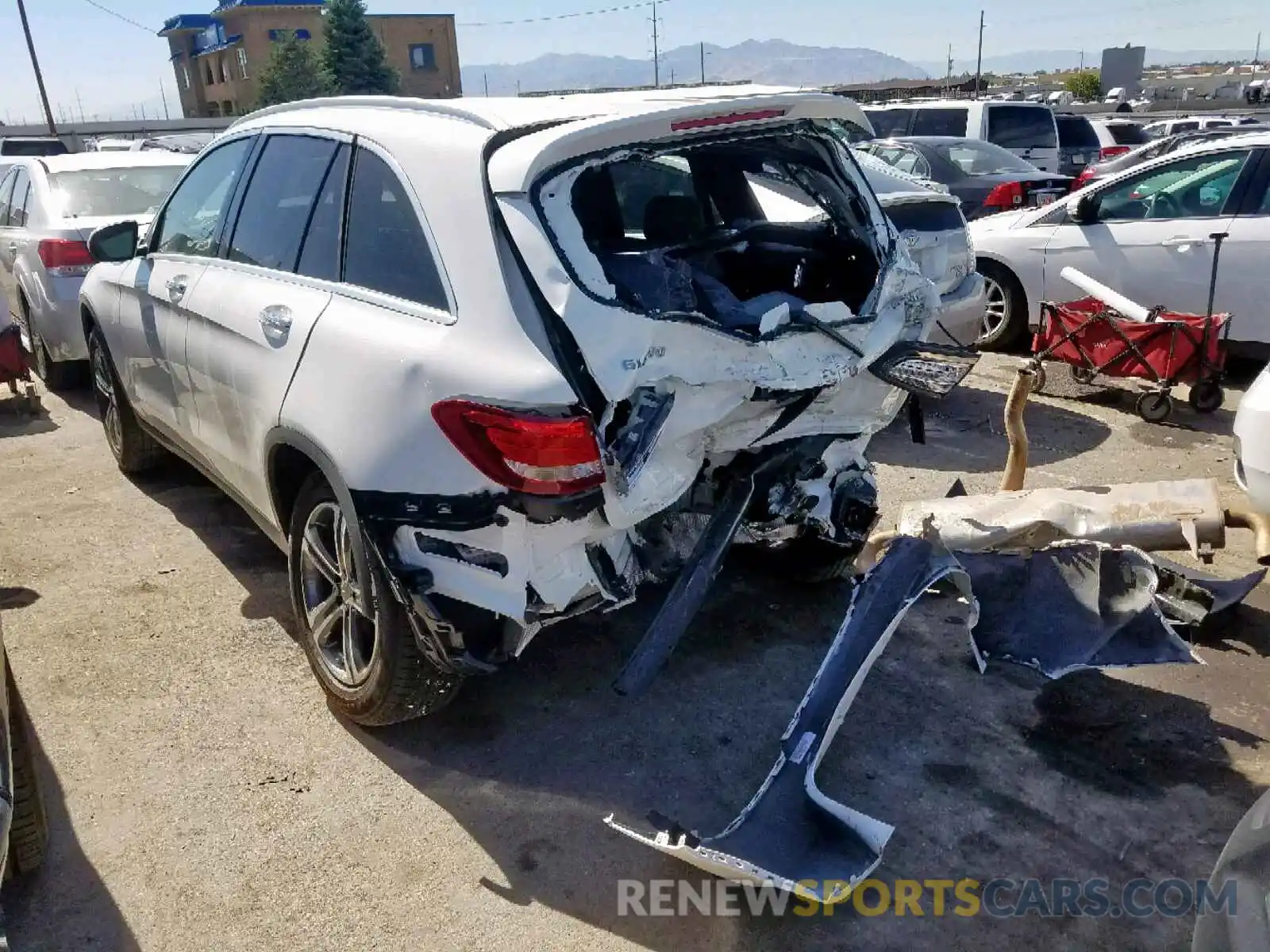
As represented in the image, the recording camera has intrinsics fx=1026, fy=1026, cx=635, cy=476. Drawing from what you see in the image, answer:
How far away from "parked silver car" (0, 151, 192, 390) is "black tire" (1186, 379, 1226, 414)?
6.76 metres

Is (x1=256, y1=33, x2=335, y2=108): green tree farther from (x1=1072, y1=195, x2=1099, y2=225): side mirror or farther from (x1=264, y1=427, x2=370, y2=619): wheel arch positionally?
(x1=264, y1=427, x2=370, y2=619): wheel arch

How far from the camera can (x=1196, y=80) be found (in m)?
66.3

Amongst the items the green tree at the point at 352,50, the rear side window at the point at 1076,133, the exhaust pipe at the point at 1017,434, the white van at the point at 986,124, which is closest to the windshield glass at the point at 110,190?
the exhaust pipe at the point at 1017,434

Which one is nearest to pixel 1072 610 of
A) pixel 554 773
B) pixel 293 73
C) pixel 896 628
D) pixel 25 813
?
pixel 896 628

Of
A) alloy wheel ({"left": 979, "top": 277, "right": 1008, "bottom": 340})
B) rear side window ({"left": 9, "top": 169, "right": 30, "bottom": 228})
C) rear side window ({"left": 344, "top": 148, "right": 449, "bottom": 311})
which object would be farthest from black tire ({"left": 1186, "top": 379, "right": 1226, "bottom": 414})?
rear side window ({"left": 9, "top": 169, "right": 30, "bottom": 228})

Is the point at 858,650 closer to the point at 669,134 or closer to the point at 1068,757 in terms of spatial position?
the point at 1068,757

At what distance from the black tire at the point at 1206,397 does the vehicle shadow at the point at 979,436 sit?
626 mm

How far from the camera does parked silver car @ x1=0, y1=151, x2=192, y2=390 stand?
22.4 ft

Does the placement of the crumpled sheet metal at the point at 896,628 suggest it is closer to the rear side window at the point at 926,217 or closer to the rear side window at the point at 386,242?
the rear side window at the point at 386,242

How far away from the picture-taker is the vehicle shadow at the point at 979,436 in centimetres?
593

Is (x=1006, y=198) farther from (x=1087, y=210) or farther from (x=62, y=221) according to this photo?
(x=62, y=221)

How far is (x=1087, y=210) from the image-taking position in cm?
753

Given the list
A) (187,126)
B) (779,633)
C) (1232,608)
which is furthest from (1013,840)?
(187,126)

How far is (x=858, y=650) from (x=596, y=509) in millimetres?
904
